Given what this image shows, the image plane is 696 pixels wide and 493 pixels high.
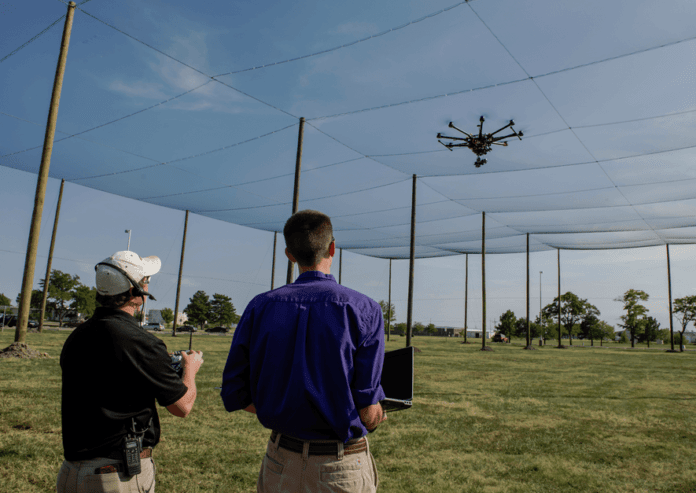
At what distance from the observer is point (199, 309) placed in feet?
212

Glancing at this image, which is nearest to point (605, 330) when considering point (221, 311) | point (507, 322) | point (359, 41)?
point (507, 322)

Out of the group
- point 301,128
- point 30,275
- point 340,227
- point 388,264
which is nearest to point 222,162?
point 301,128

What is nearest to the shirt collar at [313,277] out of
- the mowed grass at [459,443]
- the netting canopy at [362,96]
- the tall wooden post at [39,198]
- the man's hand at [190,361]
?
the man's hand at [190,361]

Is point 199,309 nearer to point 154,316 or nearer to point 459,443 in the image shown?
point 154,316

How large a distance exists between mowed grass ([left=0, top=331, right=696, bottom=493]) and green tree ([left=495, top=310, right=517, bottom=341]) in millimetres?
58543

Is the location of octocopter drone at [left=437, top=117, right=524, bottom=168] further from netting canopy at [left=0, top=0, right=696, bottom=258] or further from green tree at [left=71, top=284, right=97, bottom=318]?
green tree at [left=71, top=284, right=97, bottom=318]

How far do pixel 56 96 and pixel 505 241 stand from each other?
25.3m

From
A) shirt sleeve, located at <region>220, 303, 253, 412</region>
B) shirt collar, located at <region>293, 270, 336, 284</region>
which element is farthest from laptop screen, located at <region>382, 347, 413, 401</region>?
shirt sleeve, located at <region>220, 303, 253, 412</region>

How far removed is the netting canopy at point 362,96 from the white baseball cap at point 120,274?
683 centimetres

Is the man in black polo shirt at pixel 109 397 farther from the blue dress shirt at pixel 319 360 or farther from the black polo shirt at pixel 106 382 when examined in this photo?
the blue dress shirt at pixel 319 360

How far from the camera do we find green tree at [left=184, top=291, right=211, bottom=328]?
64.3m

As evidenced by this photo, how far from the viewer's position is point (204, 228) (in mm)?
26016

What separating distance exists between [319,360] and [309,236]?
45 centimetres

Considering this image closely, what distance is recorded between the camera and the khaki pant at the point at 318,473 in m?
1.53
